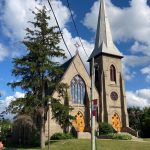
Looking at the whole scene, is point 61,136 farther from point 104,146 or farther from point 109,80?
point 109,80

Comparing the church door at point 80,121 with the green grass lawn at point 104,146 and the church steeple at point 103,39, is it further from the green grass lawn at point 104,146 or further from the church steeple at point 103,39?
the green grass lawn at point 104,146

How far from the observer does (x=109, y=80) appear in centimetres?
5662

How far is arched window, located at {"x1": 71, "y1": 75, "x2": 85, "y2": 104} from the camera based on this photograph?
52.1 meters

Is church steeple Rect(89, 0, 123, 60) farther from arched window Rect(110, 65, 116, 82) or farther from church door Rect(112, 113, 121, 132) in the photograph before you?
church door Rect(112, 113, 121, 132)

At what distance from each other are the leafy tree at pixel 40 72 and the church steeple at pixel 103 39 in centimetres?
1773

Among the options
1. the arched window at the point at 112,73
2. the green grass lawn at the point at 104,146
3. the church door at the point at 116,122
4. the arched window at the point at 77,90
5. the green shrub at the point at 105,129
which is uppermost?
the arched window at the point at 112,73

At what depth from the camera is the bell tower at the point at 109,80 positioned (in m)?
54.3

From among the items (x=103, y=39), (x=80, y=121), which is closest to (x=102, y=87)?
(x=80, y=121)

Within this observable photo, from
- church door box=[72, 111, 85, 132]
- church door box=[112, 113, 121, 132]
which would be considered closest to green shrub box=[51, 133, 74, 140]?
church door box=[72, 111, 85, 132]

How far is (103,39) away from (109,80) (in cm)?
811

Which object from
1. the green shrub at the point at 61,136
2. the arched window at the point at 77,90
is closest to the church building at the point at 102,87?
the arched window at the point at 77,90

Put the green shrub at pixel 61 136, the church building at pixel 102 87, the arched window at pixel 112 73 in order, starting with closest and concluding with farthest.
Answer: the green shrub at pixel 61 136
the church building at pixel 102 87
the arched window at pixel 112 73

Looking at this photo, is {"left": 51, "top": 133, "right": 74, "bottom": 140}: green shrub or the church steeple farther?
the church steeple

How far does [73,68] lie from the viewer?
52562 millimetres
